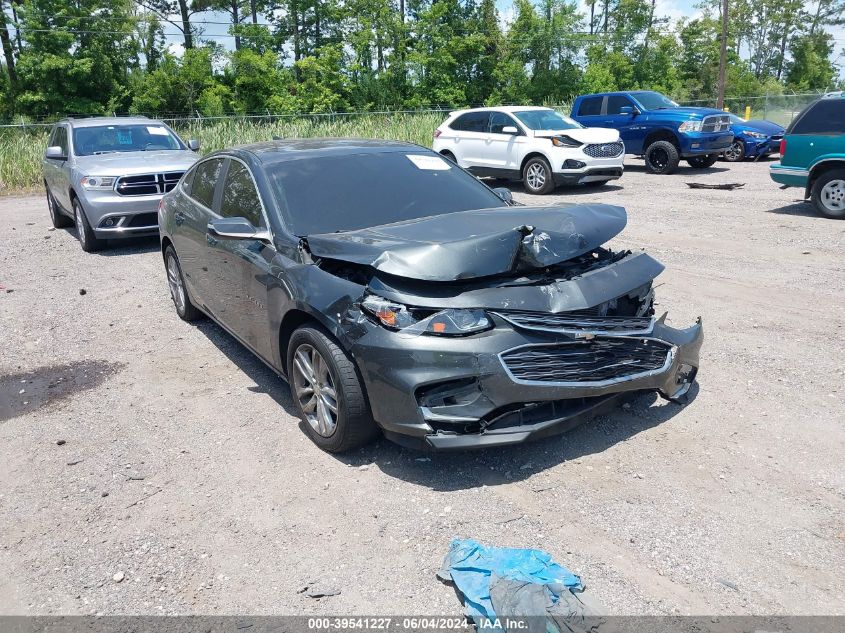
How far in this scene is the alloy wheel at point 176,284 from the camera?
6789 mm

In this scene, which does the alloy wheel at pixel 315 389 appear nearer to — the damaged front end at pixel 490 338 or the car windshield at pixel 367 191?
the damaged front end at pixel 490 338

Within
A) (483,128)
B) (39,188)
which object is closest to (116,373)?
(483,128)

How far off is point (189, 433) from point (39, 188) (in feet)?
60.4

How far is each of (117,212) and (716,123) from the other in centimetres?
1379

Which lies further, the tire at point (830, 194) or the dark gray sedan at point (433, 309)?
the tire at point (830, 194)

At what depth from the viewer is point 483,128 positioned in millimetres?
16281

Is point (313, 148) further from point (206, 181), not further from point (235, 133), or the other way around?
point (235, 133)

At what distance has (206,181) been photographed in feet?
19.7

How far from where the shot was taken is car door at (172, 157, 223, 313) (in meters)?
5.79

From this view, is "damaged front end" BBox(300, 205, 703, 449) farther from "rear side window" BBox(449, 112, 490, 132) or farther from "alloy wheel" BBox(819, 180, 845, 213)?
"rear side window" BBox(449, 112, 490, 132)

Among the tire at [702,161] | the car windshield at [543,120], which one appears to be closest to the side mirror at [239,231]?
the car windshield at [543,120]

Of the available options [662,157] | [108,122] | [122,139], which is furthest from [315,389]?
[662,157]

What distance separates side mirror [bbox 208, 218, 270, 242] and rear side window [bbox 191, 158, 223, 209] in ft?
3.42

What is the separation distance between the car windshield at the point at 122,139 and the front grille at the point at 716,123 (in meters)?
11.9
